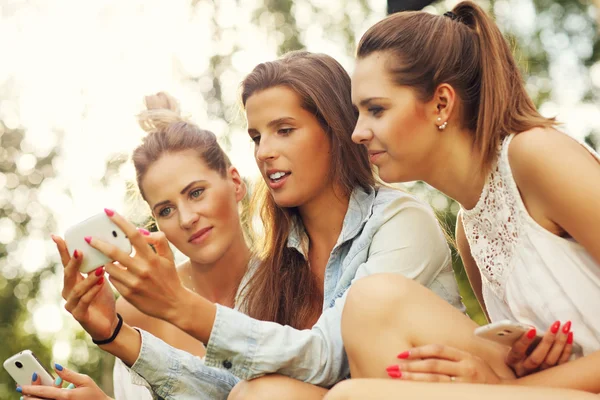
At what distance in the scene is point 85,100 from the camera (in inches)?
698

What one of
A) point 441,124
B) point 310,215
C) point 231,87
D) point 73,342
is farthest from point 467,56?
point 73,342

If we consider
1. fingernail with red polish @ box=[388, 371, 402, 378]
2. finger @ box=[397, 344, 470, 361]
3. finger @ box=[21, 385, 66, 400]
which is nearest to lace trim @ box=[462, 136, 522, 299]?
finger @ box=[397, 344, 470, 361]

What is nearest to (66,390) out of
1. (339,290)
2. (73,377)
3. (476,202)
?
(73,377)

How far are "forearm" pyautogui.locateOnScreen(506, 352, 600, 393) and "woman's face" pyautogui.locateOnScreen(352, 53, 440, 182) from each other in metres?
0.96

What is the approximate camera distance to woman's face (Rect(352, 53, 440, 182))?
3.21 m

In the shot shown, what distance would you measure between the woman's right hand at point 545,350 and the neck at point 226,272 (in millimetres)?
1921

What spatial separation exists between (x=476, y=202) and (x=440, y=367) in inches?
35.9

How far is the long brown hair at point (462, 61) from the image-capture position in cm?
317

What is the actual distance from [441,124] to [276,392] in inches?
46.9

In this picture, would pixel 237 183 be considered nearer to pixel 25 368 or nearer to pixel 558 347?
pixel 25 368

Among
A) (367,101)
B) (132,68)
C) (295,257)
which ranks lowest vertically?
(132,68)

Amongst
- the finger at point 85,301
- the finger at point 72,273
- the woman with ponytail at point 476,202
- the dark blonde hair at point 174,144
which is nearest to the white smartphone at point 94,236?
the finger at point 72,273

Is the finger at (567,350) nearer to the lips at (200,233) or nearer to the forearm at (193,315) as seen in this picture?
the forearm at (193,315)

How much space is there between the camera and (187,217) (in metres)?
4.09
